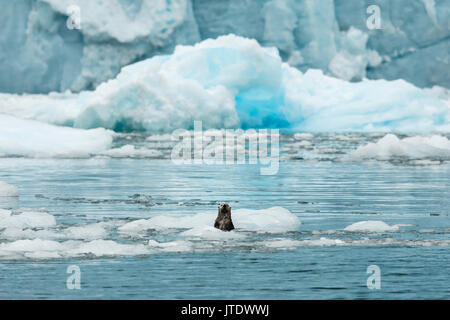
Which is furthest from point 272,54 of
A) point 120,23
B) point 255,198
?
point 255,198

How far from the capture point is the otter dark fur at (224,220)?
7012 mm

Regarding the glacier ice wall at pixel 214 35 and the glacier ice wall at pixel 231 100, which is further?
the glacier ice wall at pixel 214 35

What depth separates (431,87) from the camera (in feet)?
116

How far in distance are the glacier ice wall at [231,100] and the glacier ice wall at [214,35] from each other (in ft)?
4.76

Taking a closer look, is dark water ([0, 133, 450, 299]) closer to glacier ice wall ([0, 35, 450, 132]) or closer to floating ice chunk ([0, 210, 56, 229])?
floating ice chunk ([0, 210, 56, 229])

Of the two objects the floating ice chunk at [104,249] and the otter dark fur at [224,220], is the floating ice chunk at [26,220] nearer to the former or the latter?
the floating ice chunk at [104,249]

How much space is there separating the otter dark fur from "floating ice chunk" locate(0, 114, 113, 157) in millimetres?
9932

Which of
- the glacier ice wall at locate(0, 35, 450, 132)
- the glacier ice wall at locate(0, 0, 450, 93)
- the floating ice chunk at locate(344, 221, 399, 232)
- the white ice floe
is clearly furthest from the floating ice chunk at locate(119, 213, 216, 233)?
the glacier ice wall at locate(0, 0, 450, 93)

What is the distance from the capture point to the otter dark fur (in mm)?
7012

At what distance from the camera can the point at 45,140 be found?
17359 millimetres

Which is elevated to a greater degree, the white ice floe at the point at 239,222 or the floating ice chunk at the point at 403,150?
the floating ice chunk at the point at 403,150

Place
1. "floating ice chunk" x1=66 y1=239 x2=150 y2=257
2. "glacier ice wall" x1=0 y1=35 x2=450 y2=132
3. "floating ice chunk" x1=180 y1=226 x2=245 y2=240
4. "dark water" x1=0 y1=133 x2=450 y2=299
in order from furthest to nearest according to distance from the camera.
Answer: "glacier ice wall" x1=0 y1=35 x2=450 y2=132 → "floating ice chunk" x1=180 y1=226 x2=245 y2=240 → "floating ice chunk" x1=66 y1=239 x2=150 y2=257 → "dark water" x1=0 y1=133 x2=450 y2=299

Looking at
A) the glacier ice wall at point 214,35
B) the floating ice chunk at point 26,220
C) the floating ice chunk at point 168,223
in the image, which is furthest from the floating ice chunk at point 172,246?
the glacier ice wall at point 214,35

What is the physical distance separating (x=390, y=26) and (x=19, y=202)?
2668 cm
